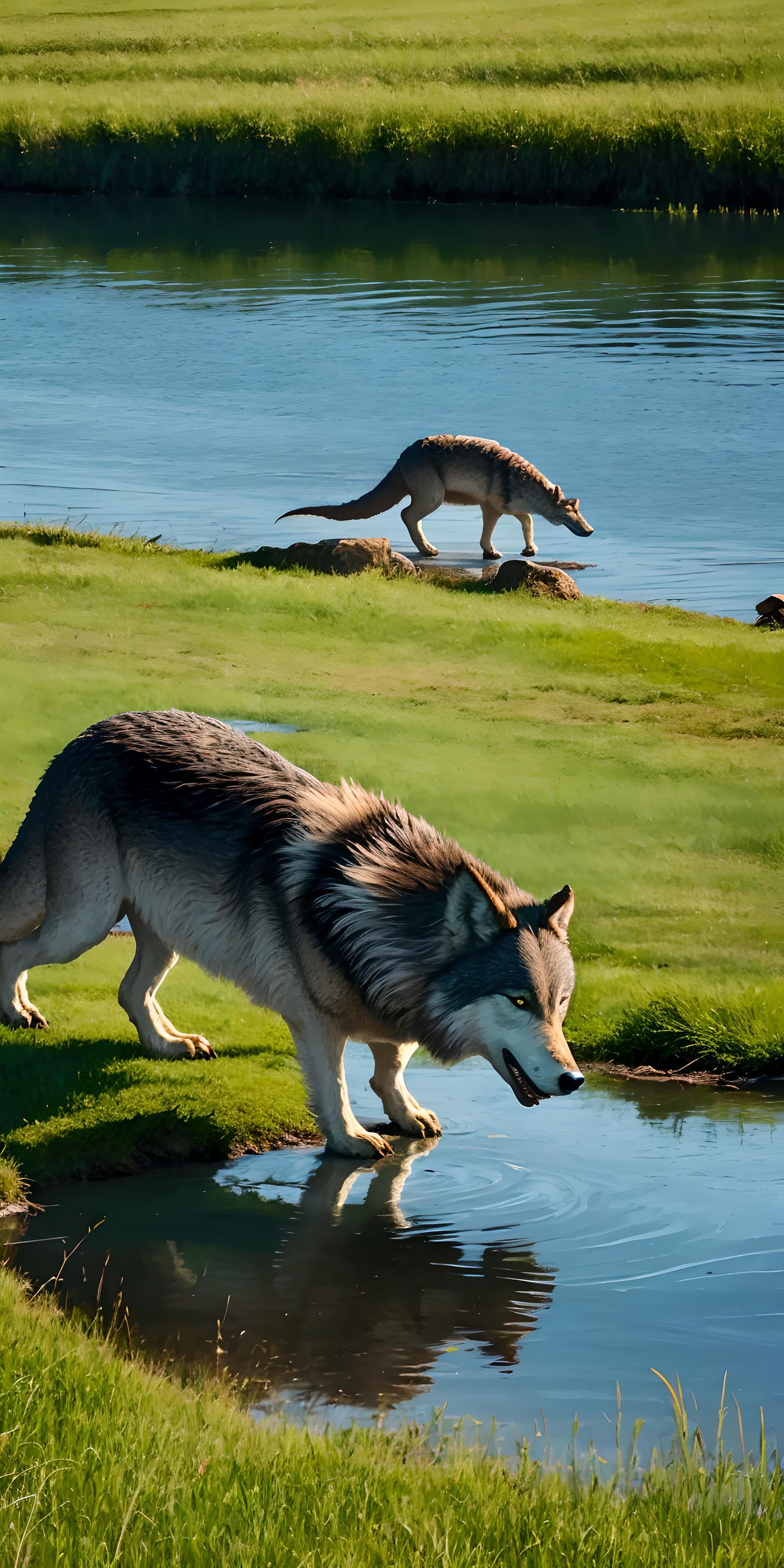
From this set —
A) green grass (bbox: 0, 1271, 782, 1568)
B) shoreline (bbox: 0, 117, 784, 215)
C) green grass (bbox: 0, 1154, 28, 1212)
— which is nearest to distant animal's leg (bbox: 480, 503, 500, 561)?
green grass (bbox: 0, 1154, 28, 1212)

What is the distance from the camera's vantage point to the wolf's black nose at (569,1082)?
6.58 m

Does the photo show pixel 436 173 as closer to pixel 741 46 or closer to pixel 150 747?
pixel 741 46

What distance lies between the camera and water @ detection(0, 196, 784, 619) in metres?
24.1

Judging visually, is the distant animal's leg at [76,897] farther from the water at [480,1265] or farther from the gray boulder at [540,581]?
the gray boulder at [540,581]

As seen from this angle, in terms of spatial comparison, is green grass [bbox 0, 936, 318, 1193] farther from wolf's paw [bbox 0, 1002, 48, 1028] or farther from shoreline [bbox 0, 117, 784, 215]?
shoreline [bbox 0, 117, 784, 215]

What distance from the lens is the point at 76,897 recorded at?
823 centimetres

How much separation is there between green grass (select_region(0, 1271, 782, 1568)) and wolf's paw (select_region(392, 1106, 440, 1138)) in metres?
2.81

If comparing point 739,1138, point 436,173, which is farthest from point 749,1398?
point 436,173

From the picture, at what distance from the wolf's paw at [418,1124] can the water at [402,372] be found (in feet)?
40.5

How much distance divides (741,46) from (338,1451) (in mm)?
67738

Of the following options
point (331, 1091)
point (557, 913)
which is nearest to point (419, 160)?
point (331, 1091)

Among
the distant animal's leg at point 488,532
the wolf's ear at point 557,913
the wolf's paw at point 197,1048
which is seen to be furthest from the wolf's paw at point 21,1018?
the distant animal's leg at point 488,532

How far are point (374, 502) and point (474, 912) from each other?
1728 cm

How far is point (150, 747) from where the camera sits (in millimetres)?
8258
